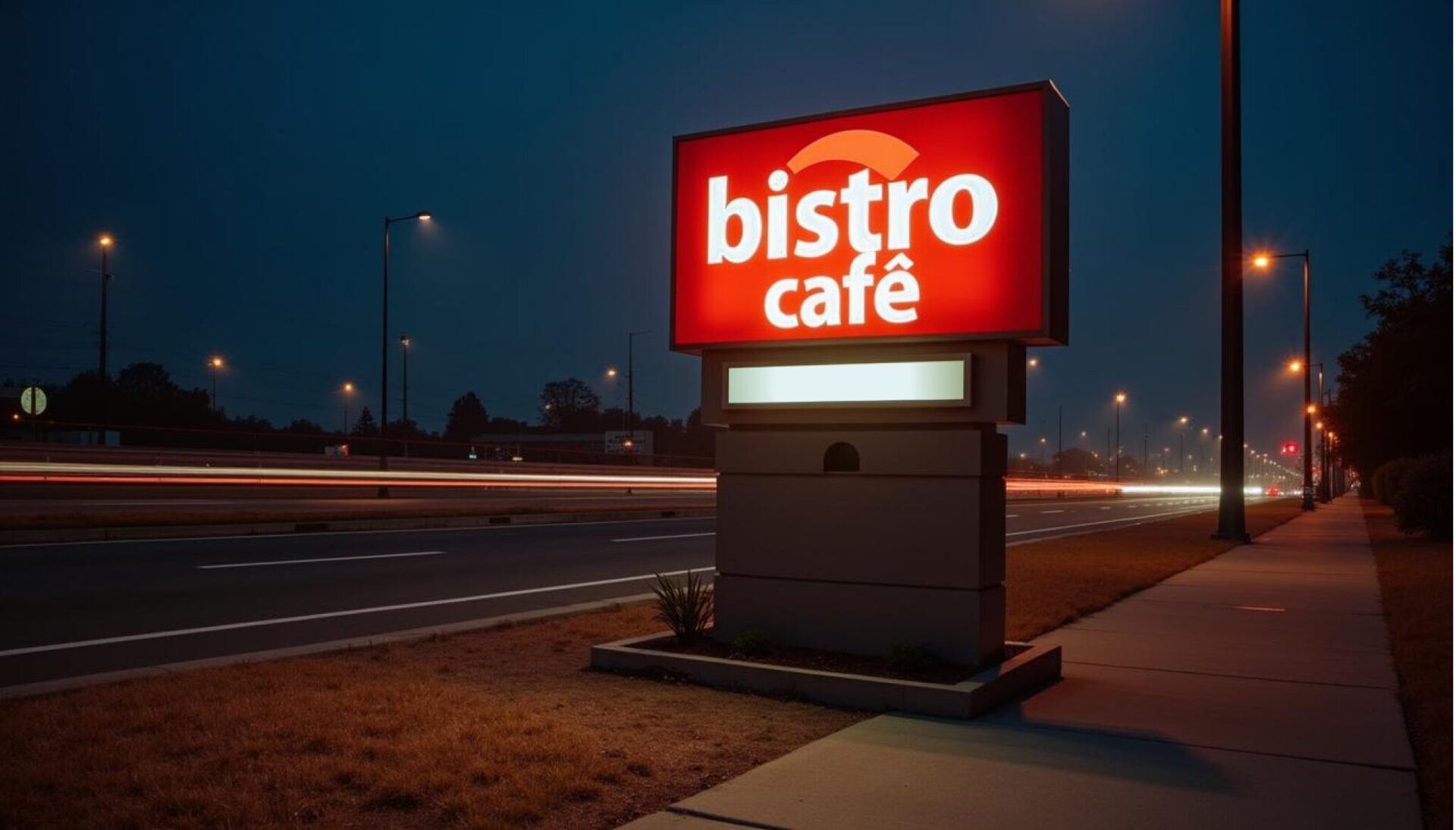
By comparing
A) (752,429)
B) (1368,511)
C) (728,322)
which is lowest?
(1368,511)

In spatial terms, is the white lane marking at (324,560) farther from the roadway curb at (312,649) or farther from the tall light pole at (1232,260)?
the tall light pole at (1232,260)

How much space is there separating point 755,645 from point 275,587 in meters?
7.34

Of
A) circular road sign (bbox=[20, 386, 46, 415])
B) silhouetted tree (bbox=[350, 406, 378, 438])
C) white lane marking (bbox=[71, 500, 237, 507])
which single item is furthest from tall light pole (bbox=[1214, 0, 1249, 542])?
silhouetted tree (bbox=[350, 406, 378, 438])

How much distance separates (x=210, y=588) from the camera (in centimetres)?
1266

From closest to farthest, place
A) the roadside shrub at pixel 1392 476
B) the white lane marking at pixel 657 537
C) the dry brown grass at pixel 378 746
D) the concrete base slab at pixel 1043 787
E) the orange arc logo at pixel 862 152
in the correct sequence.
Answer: the dry brown grass at pixel 378 746, the concrete base slab at pixel 1043 787, the orange arc logo at pixel 862 152, the white lane marking at pixel 657 537, the roadside shrub at pixel 1392 476

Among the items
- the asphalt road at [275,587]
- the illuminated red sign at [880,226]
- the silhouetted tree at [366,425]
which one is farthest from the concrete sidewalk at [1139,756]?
the silhouetted tree at [366,425]

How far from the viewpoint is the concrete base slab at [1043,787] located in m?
4.87

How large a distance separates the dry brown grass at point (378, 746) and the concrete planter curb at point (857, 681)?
16cm

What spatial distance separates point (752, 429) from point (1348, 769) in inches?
171

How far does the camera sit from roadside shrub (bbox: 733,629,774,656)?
801 centimetres

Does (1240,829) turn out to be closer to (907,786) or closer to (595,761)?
(907,786)

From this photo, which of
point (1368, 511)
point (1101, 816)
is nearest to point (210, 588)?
point (1101, 816)

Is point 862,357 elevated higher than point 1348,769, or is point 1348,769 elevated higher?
point 862,357

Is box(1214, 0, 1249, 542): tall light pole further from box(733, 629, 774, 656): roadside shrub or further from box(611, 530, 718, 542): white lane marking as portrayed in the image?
box(733, 629, 774, 656): roadside shrub
